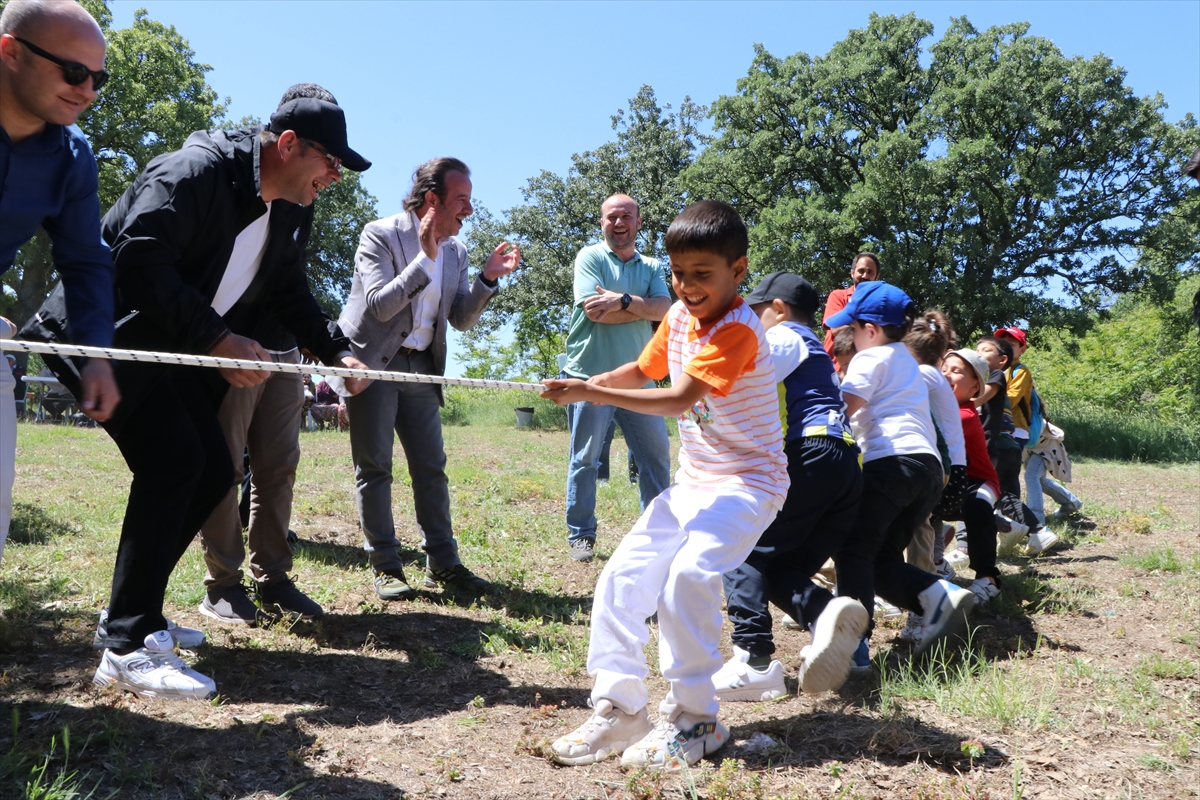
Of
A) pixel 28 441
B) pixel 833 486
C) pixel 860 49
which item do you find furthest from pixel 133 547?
pixel 860 49

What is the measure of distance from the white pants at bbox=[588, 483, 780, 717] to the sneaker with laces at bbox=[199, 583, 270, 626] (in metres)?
2.02

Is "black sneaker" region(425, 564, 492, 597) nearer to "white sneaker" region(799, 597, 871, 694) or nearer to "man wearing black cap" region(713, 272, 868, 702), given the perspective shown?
"man wearing black cap" region(713, 272, 868, 702)

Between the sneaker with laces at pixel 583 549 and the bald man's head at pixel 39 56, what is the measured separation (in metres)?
4.07

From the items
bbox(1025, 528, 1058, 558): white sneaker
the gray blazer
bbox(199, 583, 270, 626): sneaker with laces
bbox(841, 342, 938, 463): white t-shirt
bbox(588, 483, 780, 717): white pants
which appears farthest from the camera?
bbox(1025, 528, 1058, 558): white sneaker

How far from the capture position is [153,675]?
3.21 meters

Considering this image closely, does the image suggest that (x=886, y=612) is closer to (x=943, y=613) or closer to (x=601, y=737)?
(x=943, y=613)

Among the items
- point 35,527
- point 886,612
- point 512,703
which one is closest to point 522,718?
point 512,703

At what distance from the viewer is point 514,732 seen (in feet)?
10.5

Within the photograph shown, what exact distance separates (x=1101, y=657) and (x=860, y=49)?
28112 millimetres

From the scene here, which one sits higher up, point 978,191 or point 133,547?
point 978,191

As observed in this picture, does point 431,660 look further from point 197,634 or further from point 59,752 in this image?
point 59,752

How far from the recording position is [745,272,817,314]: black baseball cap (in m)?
4.33

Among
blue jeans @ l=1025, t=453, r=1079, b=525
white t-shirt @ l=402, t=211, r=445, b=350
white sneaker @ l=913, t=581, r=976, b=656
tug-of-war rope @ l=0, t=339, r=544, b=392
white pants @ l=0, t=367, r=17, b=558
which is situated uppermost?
white t-shirt @ l=402, t=211, r=445, b=350

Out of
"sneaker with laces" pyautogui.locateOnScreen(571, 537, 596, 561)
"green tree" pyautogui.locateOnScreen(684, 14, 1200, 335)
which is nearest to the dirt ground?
"sneaker with laces" pyautogui.locateOnScreen(571, 537, 596, 561)
